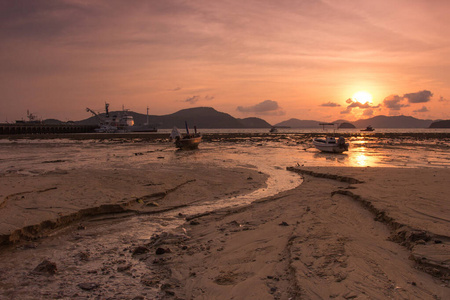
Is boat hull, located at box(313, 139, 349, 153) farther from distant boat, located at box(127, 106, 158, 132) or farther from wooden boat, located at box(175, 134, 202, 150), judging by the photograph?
distant boat, located at box(127, 106, 158, 132)

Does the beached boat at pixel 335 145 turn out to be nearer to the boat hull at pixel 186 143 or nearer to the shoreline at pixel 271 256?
the boat hull at pixel 186 143

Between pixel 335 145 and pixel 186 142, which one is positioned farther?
pixel 186 142

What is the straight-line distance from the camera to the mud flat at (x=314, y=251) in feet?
14.0

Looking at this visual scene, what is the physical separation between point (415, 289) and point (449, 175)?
1196 centimetres

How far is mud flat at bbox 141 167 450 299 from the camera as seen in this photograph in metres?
4.25

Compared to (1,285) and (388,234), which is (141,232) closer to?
(1,285)

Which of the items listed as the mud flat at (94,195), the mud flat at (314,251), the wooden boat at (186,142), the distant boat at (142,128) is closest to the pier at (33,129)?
the distant boat at (142,128)

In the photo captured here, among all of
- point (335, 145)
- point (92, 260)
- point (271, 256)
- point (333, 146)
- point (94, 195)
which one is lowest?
point (92, 260)

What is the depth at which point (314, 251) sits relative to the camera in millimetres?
5406

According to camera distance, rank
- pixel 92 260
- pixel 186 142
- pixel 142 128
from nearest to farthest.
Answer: pixel 92 260
pixel 186 142
pixel 142 128

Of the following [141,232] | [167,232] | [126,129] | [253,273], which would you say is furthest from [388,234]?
[126,129]

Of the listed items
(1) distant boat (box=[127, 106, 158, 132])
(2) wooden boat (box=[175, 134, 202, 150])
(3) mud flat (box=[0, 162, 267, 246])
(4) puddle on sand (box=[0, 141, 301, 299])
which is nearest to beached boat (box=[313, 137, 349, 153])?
(2) wooden boat (box=[175, 134, 202, 150])

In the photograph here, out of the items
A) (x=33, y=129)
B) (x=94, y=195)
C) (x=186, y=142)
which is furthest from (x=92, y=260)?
(x=33, y=129)

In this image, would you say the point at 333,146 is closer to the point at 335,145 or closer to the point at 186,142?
the point at 335,145
